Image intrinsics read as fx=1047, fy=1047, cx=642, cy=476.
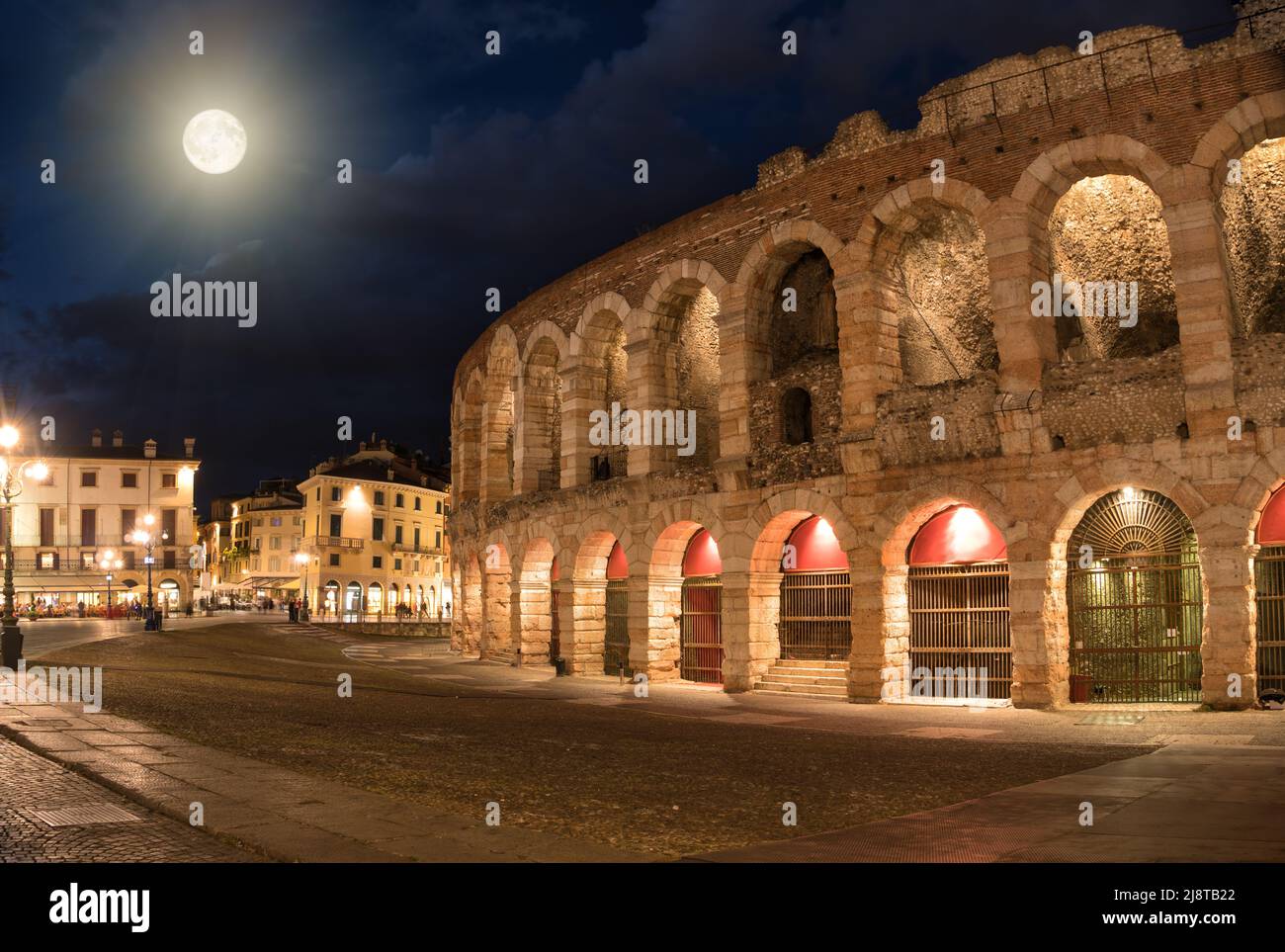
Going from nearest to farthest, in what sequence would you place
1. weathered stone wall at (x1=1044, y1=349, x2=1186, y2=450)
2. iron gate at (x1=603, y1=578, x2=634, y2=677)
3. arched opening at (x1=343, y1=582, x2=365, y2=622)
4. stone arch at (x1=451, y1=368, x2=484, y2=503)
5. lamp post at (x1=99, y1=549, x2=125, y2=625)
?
weathered stone wall at (x1=1044, y1=349, x2=1186, y2=450) → iron gate at (x1=603, y1=578, x2=634, y2=677) → stone arch at (x1=451, y1=368, x2=484, y2=503) → lamp post at (x1=99, y1=549, x2=125, y2=625) → arched opening at (x1=343, y1=582, x2=365, y2=622)

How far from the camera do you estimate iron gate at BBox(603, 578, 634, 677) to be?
26922 millimetres

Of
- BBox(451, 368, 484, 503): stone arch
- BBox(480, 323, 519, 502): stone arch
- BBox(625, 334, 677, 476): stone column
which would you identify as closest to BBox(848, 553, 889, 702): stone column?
BBox(625, 334, 677, 476): stone column

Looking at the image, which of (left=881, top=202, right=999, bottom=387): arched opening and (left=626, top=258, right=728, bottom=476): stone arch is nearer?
(left=881, top=202, right=999, bottom=387): arched opening

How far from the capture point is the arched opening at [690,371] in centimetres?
2530

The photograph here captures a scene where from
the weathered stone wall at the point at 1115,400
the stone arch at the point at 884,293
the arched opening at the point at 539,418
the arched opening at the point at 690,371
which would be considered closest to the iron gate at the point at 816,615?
the stone arch at the point at 884,293

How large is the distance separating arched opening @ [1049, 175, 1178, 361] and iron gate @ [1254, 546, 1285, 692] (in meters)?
4.60

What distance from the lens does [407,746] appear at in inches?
488

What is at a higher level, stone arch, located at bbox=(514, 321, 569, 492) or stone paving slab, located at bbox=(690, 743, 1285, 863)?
stone arch, located at bbox=(514, 321, 569, 492)

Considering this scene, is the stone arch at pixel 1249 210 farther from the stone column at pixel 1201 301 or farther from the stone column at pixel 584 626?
the stone column at pixel 584 626

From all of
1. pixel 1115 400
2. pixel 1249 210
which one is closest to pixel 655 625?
pixel 1115 400

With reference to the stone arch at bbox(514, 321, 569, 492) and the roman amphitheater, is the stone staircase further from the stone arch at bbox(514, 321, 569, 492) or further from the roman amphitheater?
the stone arch at bbox(514, 321, 569, 492)

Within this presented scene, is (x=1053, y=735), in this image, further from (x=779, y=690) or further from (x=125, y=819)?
(x=125, y=819)

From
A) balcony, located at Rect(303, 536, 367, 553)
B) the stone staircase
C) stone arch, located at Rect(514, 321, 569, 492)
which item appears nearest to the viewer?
the stone staircase

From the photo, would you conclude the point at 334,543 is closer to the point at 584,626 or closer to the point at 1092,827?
the point at 584,626
